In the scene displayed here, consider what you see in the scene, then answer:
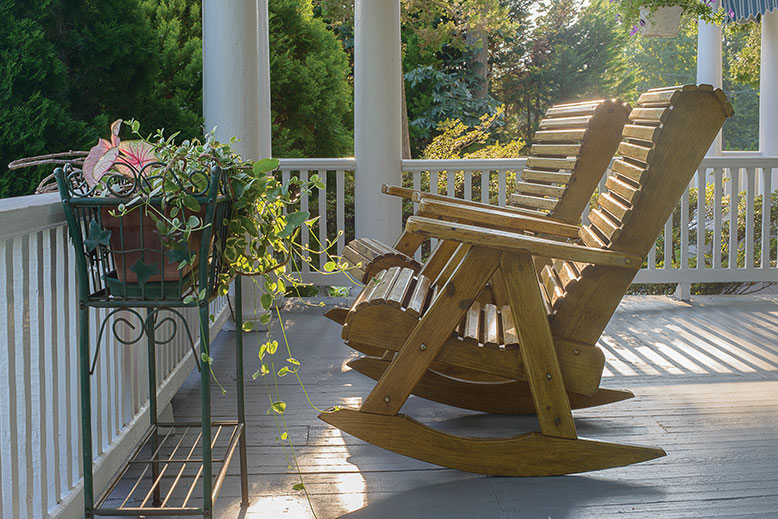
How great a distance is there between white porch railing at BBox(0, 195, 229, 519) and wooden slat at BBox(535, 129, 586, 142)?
1.92 metres

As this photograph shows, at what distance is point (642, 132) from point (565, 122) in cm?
105

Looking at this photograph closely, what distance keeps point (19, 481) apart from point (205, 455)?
0.36m

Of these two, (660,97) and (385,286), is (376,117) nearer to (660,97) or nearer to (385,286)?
(385,286)

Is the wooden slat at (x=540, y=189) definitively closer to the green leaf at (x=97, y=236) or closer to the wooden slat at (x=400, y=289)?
the wooden slat at (x=400, y=289)

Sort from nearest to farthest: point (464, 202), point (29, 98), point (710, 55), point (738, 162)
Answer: point (464, 202), point (738, 162), point (29, 98), point (710, 55)

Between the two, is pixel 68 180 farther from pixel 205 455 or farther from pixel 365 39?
pixel 365 39

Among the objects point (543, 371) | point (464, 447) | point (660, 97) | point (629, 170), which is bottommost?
point (464, 447)

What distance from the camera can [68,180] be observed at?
62.6 inches

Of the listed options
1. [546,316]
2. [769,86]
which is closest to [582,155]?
[546,316]

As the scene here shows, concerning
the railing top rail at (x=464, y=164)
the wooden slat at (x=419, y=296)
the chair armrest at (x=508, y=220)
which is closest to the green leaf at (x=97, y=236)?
the wooden slat at (x=419, y=296)

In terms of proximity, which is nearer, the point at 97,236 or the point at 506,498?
the point at 97,236

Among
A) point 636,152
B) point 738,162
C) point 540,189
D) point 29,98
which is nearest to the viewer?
point 636,152

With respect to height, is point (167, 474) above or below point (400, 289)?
below

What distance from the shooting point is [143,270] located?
5.28 feet
